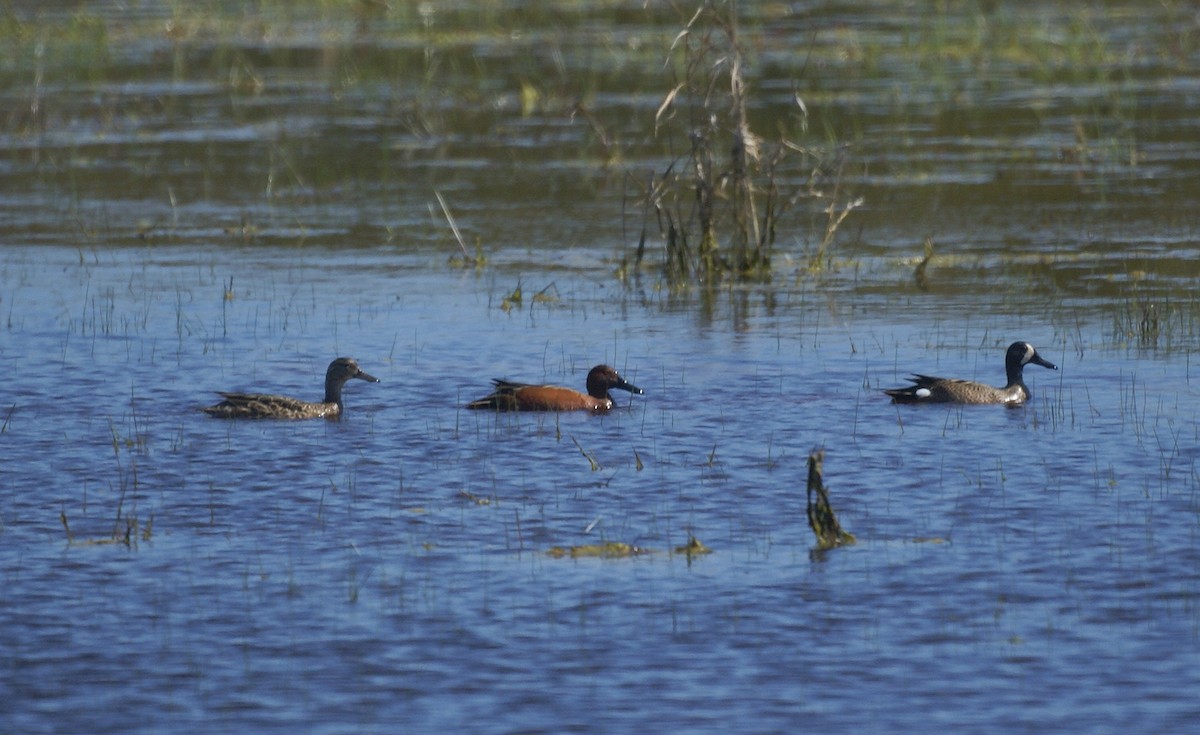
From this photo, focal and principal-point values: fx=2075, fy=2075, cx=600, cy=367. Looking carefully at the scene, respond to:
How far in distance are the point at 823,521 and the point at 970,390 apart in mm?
3605

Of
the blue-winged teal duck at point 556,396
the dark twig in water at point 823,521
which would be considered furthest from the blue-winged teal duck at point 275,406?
the dark twig in water at point 823,521

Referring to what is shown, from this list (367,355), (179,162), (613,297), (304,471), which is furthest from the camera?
(179,162)

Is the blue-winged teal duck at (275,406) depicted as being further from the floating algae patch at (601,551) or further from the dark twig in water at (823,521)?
the dark twig in water at (823,521)

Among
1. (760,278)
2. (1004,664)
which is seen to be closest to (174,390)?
(760,278)

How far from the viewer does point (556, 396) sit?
12.3 m

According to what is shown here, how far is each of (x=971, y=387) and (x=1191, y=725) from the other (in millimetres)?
5527

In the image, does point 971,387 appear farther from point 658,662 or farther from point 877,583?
point 658,662

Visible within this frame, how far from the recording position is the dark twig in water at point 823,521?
8930 mm

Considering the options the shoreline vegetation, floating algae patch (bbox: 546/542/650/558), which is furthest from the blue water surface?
the shoreline vegetation

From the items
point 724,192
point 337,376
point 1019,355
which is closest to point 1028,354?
point 1019,355

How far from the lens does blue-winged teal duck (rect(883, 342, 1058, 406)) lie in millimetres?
12188

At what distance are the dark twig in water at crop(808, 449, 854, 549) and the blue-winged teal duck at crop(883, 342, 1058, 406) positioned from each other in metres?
3.17

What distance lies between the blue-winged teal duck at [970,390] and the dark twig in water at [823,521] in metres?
3.17

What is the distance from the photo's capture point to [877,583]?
8.60 metres
